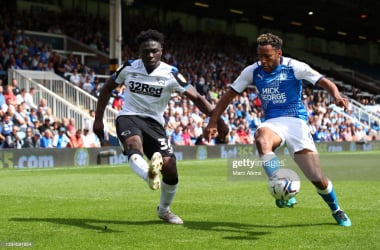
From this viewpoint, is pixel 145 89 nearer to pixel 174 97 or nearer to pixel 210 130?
pixel 210 130

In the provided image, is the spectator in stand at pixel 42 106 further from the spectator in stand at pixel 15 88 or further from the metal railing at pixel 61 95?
the metal railing at pixel 61 95

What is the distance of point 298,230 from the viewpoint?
25.3 ft

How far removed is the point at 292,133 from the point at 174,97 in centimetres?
2326

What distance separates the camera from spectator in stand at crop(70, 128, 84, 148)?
23.5 metres

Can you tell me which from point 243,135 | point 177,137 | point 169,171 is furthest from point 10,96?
point 169,171

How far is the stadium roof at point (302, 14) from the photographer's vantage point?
49.2 m

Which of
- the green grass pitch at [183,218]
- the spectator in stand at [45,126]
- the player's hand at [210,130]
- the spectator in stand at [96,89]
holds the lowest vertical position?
the green grass pitch at [183,218]

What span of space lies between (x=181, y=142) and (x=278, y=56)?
20188 mm

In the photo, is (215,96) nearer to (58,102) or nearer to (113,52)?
(113,52)

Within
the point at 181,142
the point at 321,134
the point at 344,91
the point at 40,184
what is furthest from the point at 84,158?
the point at 344,91

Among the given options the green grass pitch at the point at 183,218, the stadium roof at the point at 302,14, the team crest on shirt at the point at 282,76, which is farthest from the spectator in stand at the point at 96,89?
the team crest on shirt at the point at 282,76

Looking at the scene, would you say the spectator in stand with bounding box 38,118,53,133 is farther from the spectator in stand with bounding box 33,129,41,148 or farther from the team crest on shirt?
the team crest on shirt

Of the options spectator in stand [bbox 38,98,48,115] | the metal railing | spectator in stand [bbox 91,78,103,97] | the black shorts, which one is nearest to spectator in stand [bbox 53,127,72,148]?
spectator in stand [bbox 38,98,48,115]

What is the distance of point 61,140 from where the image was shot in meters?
23.0
